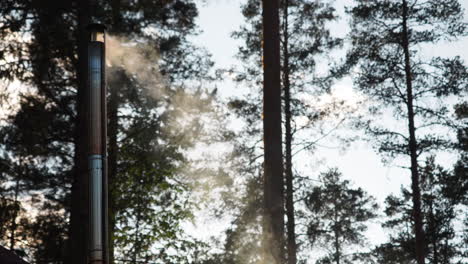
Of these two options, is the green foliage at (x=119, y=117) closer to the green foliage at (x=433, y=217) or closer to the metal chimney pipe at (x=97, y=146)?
the metal chimney pipe at (x=97, y=146)

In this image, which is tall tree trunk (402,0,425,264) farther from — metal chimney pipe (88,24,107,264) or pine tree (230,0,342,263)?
metal chimney pipe (88,24,107,264)

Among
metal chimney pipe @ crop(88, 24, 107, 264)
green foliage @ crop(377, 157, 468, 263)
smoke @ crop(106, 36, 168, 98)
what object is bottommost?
metal chimney pipe @ crop(88, 24, 107, 264)

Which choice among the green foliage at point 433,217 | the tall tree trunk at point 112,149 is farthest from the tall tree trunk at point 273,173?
the green foliage at point 433,217

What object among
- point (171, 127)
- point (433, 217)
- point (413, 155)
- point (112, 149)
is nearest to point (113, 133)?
point (112, 149)

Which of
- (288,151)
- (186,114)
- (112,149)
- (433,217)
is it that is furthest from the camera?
(433,217)

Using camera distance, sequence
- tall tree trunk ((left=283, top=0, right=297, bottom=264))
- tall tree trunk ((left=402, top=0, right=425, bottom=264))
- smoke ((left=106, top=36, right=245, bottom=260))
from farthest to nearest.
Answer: tall tree trunk ((left=283, top=0, right=297, bottom=264)), tall tree trunk ((left=402, top=0, right=425, bottom=264)), smoke ((left=106, top=36, right=245, bottom=260))

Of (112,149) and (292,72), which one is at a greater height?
(292,72)

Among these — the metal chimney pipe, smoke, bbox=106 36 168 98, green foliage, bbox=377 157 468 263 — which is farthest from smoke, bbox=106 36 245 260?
the metal chimney pipe

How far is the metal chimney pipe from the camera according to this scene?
6.09 metres

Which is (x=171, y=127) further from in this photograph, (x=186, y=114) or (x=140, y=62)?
(x=140, y=62)

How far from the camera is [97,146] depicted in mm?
6348

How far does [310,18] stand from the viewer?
19734mm

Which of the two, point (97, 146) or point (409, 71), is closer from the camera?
point (97, 146)

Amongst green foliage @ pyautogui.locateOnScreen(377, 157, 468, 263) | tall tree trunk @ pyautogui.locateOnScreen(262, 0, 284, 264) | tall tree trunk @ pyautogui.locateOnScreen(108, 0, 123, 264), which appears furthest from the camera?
green foliage @ pyautogui.locateOnScreen(377, 157, 468, 263)
